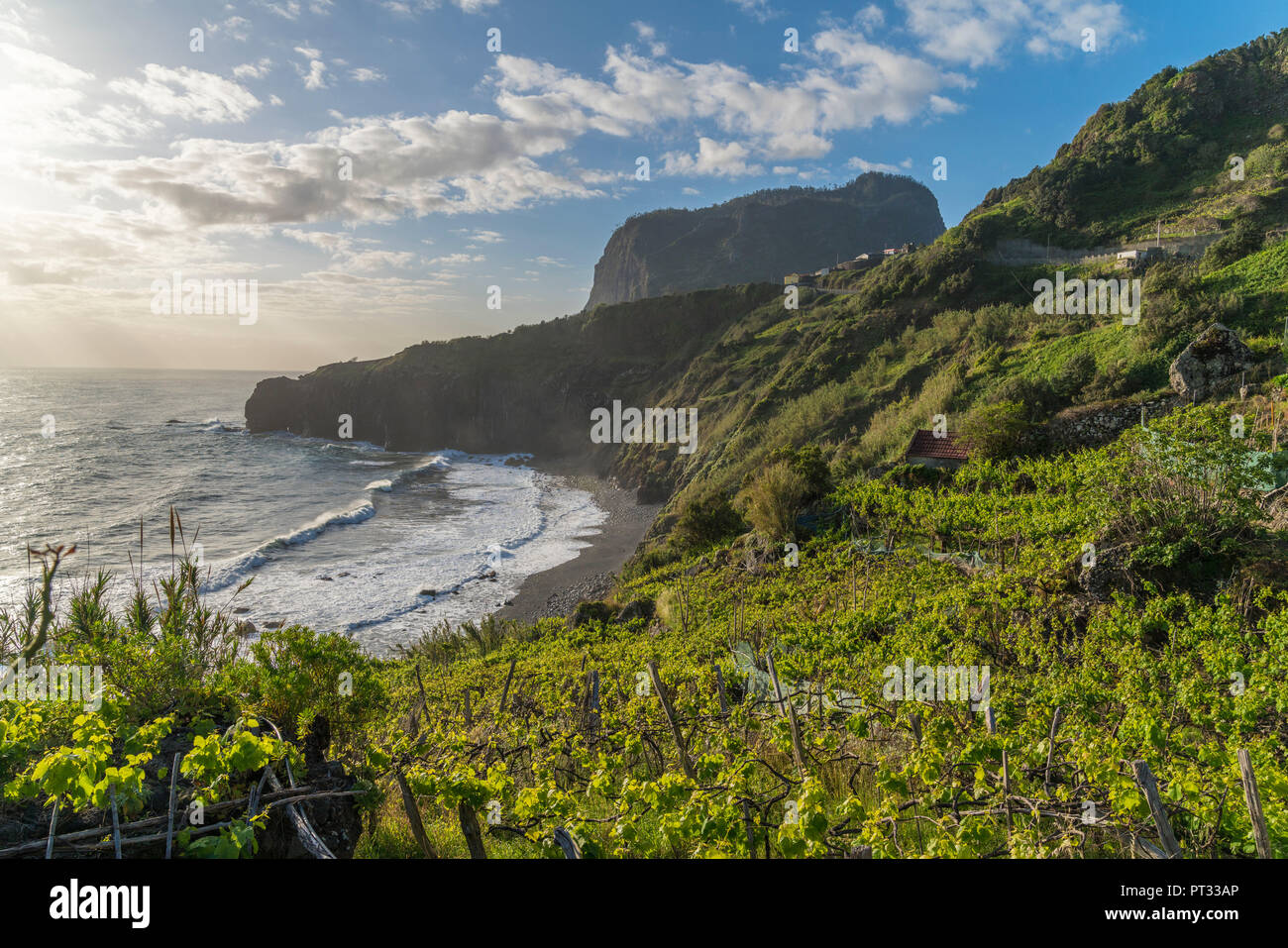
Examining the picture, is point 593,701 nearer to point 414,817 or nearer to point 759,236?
point 414,817

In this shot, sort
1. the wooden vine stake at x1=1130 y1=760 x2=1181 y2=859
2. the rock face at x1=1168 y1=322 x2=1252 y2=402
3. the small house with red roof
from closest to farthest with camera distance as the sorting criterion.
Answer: the wooden vine stake at x1=1130 y1=760 x2=1181 y2=859
the rock face at x1=1168 y1=322 x2=1252 y2=402
the small house with red roof

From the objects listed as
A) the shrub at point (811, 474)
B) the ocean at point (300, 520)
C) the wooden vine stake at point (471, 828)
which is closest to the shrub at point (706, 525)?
the shrub at point (811, 474)

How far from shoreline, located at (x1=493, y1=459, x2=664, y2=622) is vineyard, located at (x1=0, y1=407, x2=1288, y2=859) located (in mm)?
10075

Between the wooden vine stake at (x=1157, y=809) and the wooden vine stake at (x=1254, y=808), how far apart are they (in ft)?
0.92

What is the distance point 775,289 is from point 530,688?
6340 centimetres

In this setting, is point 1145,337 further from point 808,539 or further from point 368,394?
point 368,394

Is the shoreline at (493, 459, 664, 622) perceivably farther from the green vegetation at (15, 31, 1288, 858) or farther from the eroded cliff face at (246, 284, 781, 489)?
the eroded cliff face at (246, 284, 781, 489)

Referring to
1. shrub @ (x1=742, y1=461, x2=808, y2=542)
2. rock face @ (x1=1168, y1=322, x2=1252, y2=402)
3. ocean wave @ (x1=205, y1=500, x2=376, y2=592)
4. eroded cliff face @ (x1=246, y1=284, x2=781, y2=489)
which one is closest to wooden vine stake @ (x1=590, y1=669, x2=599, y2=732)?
shrub @ (x1=742, y1=461, x2=808, y2=542)

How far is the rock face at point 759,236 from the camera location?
16825cm

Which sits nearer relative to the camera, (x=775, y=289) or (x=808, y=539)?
(x=808, y=539)

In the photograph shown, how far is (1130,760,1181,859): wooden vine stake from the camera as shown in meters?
2.63

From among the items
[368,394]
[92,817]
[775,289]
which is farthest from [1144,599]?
[368,394]

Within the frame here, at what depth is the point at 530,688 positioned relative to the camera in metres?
8.96

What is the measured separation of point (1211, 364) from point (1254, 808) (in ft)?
51.4
